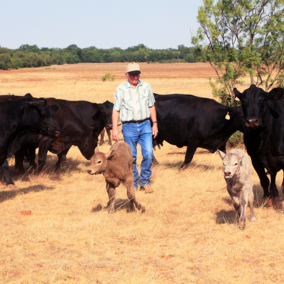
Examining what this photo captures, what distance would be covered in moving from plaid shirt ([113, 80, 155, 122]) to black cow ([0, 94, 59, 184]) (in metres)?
1.53

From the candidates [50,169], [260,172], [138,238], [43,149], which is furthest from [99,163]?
[50,169]

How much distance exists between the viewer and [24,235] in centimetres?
565

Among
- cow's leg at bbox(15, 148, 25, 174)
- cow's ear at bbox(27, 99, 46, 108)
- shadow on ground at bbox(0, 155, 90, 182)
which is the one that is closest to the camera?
cow's ear at bbox(27, 99, 46, 108)

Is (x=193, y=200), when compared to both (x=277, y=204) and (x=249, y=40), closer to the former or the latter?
(x=277, y=204)

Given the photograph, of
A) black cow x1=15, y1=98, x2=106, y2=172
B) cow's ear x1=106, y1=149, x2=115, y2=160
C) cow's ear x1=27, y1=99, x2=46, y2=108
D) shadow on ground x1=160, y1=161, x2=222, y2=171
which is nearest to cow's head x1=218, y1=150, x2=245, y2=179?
cow's ear x1=106, y1=149, x2=115, y2=160

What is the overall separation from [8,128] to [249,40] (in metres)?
9.04

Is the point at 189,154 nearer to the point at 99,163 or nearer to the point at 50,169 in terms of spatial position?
the point at 50,169

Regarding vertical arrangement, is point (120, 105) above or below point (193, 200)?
above

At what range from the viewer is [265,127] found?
619 cm

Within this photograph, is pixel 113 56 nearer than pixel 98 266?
No

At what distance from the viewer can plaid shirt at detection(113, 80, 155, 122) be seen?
23.6ft

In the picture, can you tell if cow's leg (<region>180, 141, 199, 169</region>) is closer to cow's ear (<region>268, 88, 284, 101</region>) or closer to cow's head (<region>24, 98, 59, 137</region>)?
cow's head (<region>24, 98, 59, 137</region>)

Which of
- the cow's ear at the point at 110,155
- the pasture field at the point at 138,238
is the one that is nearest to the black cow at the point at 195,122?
the pasture field at the point at 138,238

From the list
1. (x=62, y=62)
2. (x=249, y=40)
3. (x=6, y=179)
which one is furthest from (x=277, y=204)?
(x=62, y=62)
